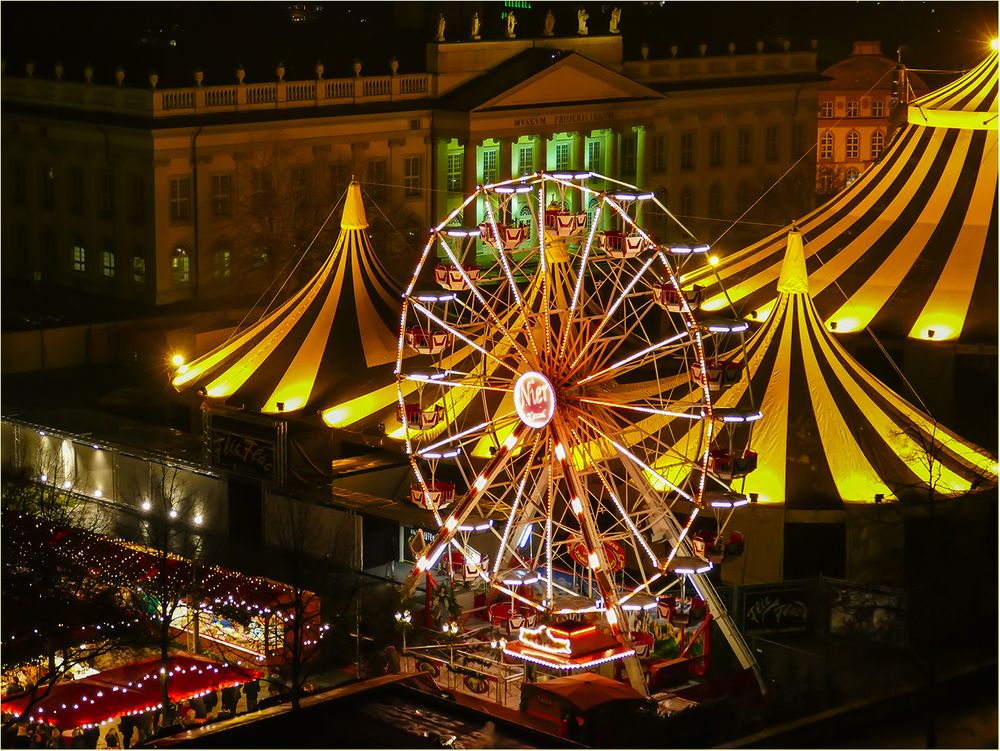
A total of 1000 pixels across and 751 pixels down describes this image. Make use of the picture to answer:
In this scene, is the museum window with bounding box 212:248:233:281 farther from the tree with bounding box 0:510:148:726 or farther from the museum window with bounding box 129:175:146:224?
the tree with bounding box 0:510:148:726

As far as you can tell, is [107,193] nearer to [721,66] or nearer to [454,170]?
[454,170]

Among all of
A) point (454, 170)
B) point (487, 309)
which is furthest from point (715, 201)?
point (487, 309)

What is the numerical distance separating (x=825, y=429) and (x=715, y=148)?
1808 inches

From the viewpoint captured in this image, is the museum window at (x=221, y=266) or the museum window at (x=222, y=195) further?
the museum window at (x=222, y=195)

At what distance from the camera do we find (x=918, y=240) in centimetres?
4219

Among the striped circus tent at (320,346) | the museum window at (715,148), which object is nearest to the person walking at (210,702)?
the striped circus tent at (320,346)

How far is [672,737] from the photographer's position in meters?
26.3

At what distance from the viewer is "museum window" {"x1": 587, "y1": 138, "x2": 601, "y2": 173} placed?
74.6m

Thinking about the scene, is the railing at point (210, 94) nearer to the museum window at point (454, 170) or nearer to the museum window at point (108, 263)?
the museum window at point (454, 170)

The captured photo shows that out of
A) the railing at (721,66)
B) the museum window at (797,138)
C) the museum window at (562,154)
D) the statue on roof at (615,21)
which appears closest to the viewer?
the museum window at (562,154)

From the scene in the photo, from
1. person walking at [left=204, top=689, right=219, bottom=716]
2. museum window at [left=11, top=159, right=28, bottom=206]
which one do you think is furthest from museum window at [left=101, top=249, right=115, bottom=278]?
person walking at [left=204, top=689, right=219, bottom=716]

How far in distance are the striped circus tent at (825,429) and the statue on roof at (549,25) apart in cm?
3823

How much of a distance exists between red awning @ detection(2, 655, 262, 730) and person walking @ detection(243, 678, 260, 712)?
800 millimetres

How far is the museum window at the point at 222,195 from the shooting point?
205 ft
